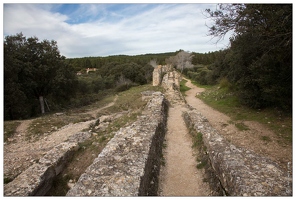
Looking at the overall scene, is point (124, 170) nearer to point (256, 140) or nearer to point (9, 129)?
point (256, 140)

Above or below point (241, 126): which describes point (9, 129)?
below

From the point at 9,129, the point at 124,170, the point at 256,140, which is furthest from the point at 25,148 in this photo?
the point at 256,140

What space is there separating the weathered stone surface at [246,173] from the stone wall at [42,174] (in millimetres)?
5569

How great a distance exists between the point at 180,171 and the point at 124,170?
99.7 inches

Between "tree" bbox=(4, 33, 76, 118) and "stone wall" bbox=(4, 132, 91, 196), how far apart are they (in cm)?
1217

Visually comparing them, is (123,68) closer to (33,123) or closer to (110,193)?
(33,123)

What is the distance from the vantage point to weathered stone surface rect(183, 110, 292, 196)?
437cm

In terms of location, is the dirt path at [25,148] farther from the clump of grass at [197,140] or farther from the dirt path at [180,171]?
the clump of grass at [197,140]

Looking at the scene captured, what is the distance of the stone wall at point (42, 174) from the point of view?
5562 mm

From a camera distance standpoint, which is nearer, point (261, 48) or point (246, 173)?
point (246, 173)

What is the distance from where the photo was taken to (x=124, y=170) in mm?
5355

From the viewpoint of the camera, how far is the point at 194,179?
6.45 metres

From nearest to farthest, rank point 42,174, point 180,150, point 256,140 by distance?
point 42,174, point 180,150, point 256,140

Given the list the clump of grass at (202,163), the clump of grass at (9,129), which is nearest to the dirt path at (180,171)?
the clump of grass at (202,163)
